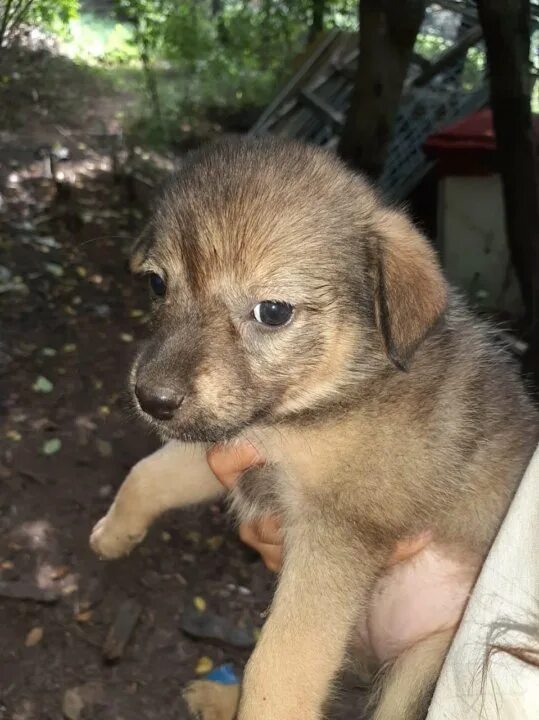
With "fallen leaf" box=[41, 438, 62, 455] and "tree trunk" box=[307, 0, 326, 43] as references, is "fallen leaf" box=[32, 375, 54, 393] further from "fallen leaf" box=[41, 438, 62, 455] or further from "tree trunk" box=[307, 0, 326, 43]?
"tree trunk" box=[307, 0, 326, 43]

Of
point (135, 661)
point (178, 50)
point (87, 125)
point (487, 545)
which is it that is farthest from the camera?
point (178, 50)

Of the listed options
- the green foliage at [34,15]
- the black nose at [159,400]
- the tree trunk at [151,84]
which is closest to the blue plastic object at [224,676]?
the black nose at [159,400]

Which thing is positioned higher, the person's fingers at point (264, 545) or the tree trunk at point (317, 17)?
the tree trunk at point (317, 17)

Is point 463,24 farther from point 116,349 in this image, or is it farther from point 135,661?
point 135,661

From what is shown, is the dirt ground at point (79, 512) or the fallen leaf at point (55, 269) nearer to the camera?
the dirt ground at point (79, 512)

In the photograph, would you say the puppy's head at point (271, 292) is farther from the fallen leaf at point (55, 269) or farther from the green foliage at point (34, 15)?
the green foliage at point (34, 15)

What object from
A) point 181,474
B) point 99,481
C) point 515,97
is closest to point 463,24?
point 515,97

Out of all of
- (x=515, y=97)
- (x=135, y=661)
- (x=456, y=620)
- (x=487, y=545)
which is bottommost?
(x=135, y=661)
